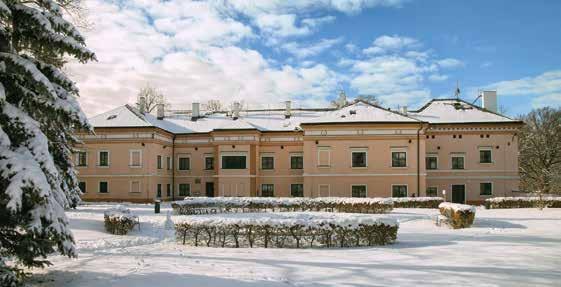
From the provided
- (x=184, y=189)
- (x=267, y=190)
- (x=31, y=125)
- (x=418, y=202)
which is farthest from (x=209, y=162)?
(x=31, y=125)

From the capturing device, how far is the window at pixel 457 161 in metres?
36.6

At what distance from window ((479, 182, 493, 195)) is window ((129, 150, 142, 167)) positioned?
26.3 m

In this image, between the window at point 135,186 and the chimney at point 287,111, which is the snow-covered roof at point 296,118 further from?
the window at point 135,186

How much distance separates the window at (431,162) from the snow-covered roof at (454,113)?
9.32ft

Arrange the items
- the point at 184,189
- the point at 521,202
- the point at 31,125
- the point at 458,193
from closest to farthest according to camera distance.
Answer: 1. the point at 31,125
2. the point at 521,202
3. the point at 458,193
4. the point at 184,189

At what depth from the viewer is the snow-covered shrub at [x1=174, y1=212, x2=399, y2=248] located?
46.6ft

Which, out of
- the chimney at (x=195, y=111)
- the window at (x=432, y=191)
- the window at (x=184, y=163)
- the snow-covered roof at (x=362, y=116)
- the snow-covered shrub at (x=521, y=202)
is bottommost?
the snow-covered shrub at (x=521, y=202)

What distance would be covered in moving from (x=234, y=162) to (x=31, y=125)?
1156 inches

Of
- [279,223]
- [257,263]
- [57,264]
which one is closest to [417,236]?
[279,223]

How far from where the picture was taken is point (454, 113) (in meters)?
38.2

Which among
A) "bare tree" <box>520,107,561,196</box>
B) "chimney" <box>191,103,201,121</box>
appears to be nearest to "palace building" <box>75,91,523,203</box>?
"chimney" <box>191,103,201,121</box>

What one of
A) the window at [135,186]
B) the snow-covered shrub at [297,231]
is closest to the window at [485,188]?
the snow-covered shrub at [297,231]

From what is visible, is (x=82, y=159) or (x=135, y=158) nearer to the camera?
(x=135, y=158)

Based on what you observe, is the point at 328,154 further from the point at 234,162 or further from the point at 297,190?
the point at 234,162
